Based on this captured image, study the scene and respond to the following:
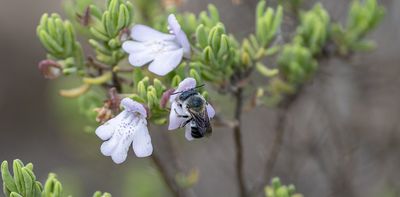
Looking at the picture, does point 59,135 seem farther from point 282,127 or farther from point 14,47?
point 282,127

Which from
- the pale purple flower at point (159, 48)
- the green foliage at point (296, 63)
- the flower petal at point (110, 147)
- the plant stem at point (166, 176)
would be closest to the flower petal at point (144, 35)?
the pale purple flower at point (159, 48)

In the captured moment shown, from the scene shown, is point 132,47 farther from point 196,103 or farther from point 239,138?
point 239,138

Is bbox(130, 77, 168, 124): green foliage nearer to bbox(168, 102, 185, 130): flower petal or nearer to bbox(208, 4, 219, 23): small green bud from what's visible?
bbox(168, 102, 185, 130): flower petal

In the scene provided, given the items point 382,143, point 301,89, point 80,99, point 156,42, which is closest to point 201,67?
point 156,42

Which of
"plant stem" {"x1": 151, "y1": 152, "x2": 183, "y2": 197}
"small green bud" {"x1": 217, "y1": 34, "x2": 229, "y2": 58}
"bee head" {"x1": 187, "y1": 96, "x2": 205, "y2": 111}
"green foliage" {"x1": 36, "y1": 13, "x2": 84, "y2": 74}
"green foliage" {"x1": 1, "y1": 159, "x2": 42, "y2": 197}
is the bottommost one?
"green foliage" {"x1": 1, "y1": 159, "x2": 42, "y2": 197}

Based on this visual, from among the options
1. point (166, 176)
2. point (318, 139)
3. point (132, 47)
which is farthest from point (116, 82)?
point (318, 139)

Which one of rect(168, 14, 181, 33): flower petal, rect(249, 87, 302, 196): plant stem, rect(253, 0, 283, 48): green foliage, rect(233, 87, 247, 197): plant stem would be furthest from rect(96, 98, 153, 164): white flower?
rect(249, 87, 302, 196): plant stem
